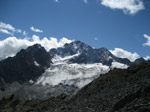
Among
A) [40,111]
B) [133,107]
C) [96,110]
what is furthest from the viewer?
[40,111]

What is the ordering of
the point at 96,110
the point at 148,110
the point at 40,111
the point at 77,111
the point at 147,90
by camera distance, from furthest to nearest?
the point at 40,111 → the point at 77,111 → the point at 96,110 → the point at 147,90 → the point at 148,110

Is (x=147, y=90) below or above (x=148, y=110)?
above

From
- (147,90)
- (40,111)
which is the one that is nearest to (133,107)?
(147,90)

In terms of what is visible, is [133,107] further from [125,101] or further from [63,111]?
[63,111]

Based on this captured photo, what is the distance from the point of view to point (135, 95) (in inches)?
1124

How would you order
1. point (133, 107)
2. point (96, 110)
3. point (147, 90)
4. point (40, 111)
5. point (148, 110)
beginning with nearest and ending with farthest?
point (148, 110), point (133, 107), point (147, 90), point (96, 110), point (40, 111)

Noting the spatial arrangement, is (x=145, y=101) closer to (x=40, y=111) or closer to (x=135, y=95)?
(x=135, y=95)

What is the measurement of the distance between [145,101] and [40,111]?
41.1 metres

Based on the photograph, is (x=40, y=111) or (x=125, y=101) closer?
(x=125, y=101)

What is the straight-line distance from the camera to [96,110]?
122ft

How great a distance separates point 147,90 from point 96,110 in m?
12.0

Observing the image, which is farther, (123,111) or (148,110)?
(123,111)

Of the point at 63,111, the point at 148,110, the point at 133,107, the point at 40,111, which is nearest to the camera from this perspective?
the point at 148,110

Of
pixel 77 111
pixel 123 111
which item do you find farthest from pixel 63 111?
pixel 123 111
